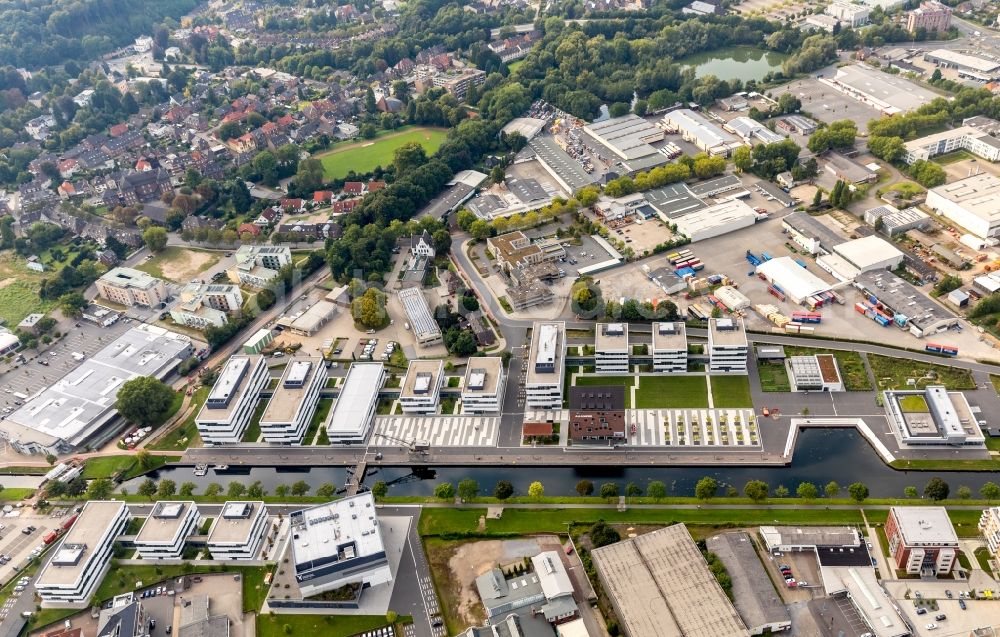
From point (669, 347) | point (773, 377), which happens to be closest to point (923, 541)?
point (773, 377)

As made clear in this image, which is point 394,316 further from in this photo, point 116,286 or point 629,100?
point 629,100

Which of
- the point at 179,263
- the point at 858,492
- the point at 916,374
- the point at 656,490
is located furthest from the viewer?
the point at 179,263

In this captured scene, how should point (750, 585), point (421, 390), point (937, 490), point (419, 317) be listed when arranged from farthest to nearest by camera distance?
point (419, 317) → point (421, 390) → point (937, 490) → point (750, 585)

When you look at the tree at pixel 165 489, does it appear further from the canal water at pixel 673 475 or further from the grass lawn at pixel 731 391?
the grass lawn at pixel 731 391

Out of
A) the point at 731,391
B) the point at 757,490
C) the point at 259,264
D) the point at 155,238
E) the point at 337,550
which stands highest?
the point at 337,550

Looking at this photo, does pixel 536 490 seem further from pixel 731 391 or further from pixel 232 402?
pixel 232 402

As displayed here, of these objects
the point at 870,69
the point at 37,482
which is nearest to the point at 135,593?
the point at 37,482
